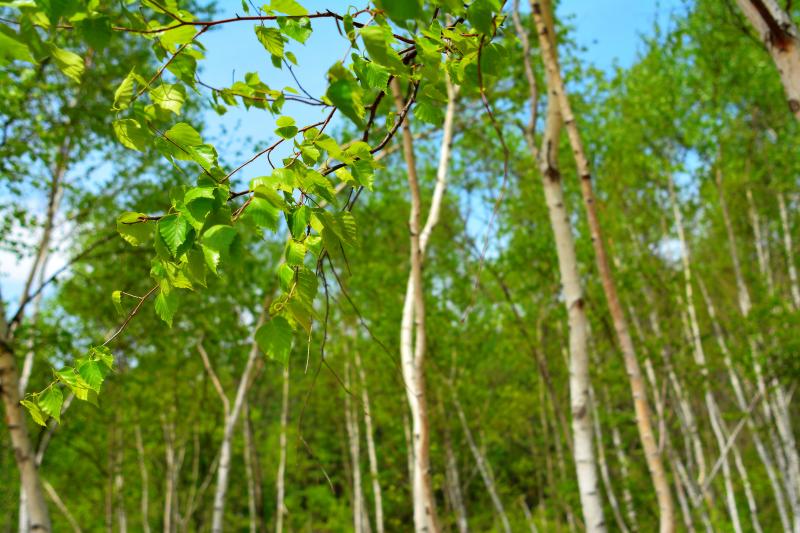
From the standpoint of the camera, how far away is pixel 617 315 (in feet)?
10.7

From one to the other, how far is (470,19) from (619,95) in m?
15.6

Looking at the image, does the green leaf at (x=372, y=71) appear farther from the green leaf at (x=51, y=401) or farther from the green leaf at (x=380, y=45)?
the green leaf at (x=51, y=401)

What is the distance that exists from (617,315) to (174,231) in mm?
2795

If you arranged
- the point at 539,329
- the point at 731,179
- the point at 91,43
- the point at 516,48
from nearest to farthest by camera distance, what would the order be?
the point at 91,43, the point at 516,48, the point at 539,329, the point at 731,179

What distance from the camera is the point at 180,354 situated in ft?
42.2

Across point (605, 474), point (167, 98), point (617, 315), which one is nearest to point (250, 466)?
point (605, 474)

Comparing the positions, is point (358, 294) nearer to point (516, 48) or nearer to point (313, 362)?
point (313, 362)

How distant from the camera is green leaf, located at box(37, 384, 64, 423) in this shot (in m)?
1.09

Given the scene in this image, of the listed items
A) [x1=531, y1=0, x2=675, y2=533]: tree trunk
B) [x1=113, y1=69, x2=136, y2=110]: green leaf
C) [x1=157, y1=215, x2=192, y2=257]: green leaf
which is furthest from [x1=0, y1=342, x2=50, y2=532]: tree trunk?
[x1=157, y1=215, x2=192, y2=257]: green leaf

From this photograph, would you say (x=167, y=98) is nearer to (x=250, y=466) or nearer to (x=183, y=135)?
(x=183, y=135)

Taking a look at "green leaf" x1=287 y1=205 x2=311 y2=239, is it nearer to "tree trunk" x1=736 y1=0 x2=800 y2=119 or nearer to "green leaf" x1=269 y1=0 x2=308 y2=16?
"green leaf" x1=269 y1=0 x2=308 y2=16

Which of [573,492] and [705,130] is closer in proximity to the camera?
[573,492]

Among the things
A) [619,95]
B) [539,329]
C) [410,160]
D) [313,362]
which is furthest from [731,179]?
[410,160]

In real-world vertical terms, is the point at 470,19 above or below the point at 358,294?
below
